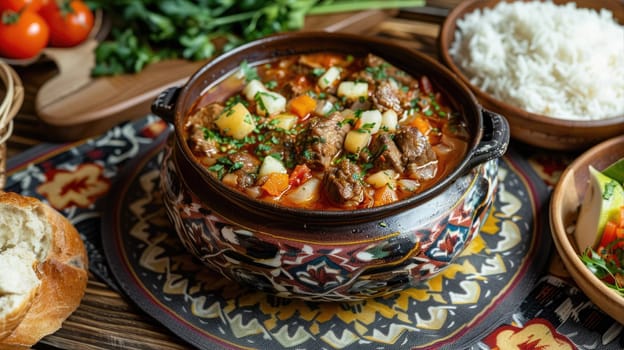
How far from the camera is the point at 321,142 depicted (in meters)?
2.51

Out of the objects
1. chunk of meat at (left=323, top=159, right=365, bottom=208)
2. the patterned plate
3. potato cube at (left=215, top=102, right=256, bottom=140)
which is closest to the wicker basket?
the patterned plate

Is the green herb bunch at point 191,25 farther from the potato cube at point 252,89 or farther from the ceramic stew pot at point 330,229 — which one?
the ceramic stew pot at point 330,229

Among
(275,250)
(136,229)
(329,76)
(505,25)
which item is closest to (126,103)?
(136,229)

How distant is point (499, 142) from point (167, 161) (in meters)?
1.41

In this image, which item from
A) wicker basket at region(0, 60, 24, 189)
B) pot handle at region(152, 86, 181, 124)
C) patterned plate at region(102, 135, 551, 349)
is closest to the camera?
patterned plate at region(102, 135, 551, 349)

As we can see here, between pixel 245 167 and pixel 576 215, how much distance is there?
1.66 metres

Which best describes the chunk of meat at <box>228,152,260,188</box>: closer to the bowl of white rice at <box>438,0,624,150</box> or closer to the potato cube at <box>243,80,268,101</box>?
the potato cube at <box>243,80,268,101</box>

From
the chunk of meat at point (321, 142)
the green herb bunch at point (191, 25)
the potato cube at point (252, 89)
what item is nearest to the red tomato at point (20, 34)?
the green herb bunch at point (191, 25)

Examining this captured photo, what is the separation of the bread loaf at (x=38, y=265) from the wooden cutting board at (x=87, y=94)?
102cm

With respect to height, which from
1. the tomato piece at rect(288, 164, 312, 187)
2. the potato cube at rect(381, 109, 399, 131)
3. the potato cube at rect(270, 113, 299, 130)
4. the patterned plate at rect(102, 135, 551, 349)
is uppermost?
the potato cube at rect(381, 109, 399, 131)

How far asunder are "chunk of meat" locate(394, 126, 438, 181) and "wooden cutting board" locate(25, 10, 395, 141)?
1.84 meters

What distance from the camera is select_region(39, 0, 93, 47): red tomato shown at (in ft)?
13.5

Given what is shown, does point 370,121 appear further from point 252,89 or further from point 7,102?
point 7,102

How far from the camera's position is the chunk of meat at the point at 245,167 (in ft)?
8.10
